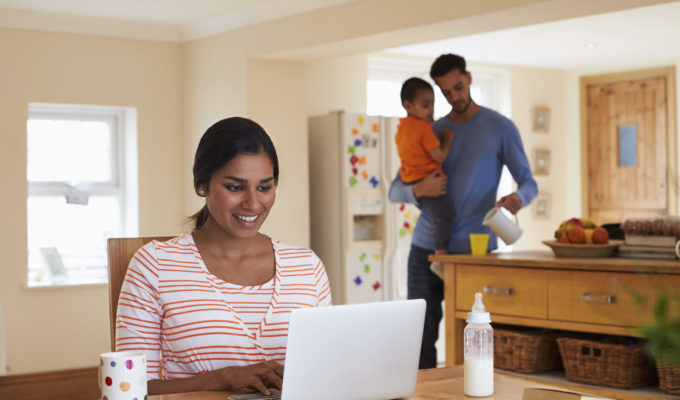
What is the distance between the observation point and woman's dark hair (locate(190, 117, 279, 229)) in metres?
1.86

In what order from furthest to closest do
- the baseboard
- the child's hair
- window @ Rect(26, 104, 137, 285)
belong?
1. window @ Rect(26, 104, 137, 285)
2. the baseboard
3. the child's hair

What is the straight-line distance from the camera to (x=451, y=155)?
3.73m

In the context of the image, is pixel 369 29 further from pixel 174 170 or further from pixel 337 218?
pixel 174 170

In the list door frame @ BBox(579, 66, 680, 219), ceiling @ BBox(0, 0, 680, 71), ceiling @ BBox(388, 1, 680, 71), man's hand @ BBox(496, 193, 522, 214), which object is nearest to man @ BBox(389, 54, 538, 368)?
man's hand @ BBox(496, 193, 522, 214)

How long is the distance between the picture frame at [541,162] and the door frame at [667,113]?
0.37 m

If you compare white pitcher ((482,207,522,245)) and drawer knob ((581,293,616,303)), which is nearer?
drawer knob ((581,293,616,303))

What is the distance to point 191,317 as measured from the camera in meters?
1.78

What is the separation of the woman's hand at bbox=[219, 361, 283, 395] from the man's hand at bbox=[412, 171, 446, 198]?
2.18 meters

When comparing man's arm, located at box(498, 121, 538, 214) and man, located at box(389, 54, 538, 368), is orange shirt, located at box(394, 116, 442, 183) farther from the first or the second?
man's arm, located at box(498, 121, 538, 214)

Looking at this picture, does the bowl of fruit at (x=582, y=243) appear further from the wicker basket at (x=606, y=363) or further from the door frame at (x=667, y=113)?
the door frame at (x=667, y=113)

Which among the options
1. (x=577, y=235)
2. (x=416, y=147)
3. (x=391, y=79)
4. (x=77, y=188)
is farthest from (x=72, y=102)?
(x=577, y=235)

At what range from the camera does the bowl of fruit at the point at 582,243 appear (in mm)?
3037

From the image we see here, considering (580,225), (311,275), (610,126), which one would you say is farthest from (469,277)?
(610,126)

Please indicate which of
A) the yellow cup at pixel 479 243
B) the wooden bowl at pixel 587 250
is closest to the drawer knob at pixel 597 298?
the wooden bowl at pixel 587 250
